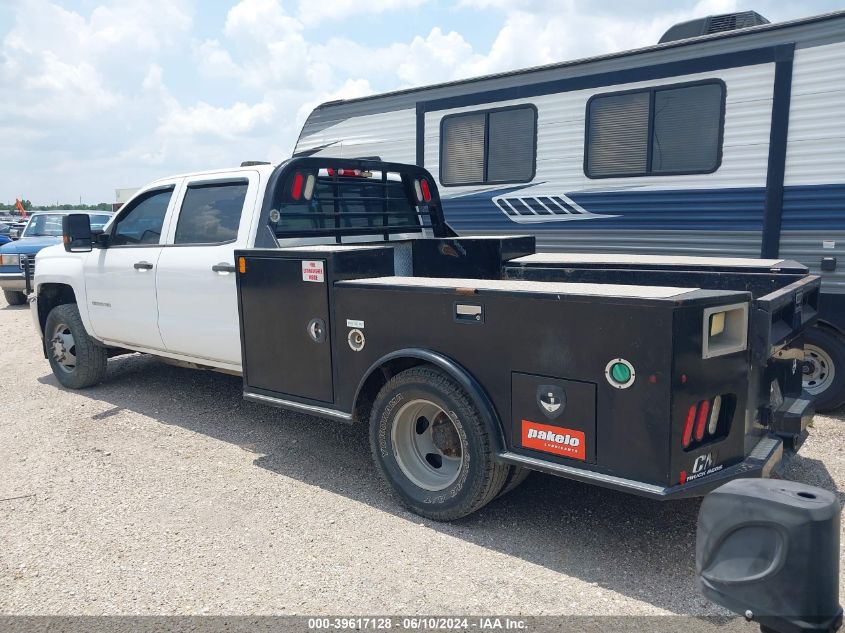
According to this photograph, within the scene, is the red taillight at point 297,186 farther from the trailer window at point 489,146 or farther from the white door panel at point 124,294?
the trailer window at point 489,146

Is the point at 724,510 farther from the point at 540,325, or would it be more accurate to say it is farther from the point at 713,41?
the point at 713,41

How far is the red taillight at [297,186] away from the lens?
4.89m

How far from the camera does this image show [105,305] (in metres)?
6.08

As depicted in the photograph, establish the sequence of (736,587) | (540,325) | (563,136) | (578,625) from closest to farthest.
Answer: (736,587)
(578,625)
(540,325)
(563,136)

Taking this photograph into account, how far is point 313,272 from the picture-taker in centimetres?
414

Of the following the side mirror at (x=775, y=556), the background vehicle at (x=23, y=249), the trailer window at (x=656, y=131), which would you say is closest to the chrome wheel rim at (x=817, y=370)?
the trailer window at (x=656, y=131)

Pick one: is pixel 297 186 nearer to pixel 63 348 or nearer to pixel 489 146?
pixel 489 146

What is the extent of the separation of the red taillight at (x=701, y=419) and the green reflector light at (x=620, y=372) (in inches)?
13.2

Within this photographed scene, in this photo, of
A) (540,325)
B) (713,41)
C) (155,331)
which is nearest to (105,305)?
(155,331)

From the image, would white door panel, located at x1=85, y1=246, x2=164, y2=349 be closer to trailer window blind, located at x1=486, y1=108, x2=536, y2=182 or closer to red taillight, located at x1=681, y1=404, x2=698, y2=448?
trailer window blind, located at x1=486, y1=108, x2=536, y2=182

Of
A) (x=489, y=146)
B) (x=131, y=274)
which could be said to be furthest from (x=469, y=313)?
(x=489, y=146)

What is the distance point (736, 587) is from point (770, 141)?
5045mm

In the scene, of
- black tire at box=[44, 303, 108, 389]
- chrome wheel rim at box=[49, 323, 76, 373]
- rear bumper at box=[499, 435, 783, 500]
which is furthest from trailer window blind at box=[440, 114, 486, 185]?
rear bumper at box=[499, 435, 783, 500]

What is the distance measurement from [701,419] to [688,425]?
11 cm
